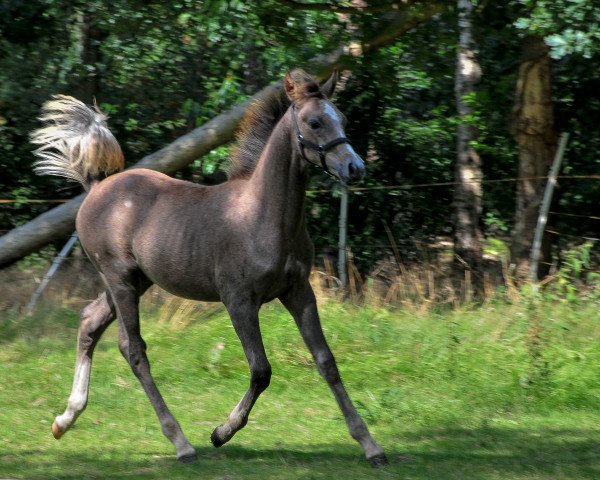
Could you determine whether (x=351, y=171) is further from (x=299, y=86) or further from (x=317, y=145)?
(x=299, y=86)

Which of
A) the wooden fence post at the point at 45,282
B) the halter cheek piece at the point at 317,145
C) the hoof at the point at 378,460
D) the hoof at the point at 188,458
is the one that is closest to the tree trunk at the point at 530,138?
the wooden fence post at the point at 45,282

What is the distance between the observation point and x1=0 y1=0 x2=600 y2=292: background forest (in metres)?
11.7

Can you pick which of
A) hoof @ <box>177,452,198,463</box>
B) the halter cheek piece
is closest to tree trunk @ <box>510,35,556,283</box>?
the halter cheek piece

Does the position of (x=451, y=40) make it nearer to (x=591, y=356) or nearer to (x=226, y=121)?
(x=226, y=121)

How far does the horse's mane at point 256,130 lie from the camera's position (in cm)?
623

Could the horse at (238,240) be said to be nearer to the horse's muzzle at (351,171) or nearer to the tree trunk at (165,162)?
the horse's muzzle at (351,171)

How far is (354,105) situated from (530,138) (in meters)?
2.65

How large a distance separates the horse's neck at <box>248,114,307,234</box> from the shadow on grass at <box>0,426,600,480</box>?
1458 mm

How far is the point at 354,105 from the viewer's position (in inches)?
511

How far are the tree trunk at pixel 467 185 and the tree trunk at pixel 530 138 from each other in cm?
78

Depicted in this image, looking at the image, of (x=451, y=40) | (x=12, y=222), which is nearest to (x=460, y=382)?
(x=451, y=40)

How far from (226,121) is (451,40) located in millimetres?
2698

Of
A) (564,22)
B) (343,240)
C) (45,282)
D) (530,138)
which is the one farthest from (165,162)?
(564,22)

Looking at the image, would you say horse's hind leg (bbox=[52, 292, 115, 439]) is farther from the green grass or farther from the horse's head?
the horse's head
